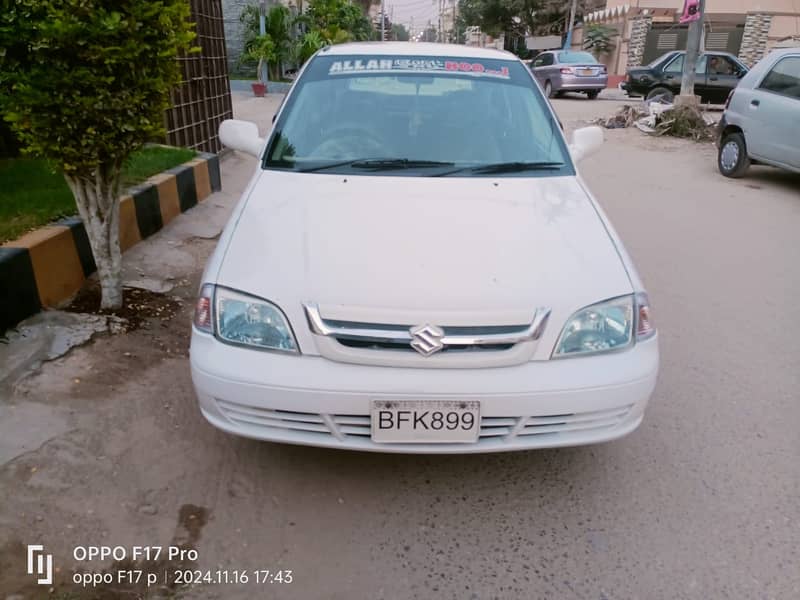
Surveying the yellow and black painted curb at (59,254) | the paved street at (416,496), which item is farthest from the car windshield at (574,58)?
the paved street at (416,496)

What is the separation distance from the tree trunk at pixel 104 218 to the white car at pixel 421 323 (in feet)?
3.47

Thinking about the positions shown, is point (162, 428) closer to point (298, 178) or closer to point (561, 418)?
point (298, 178)

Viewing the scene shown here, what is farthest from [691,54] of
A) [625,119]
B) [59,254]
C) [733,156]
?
[59,254]

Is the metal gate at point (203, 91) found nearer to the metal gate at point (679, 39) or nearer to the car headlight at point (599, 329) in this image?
the car headlight at point (599, 329)

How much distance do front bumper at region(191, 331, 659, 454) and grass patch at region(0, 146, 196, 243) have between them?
183 centimetres

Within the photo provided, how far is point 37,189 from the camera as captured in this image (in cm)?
453

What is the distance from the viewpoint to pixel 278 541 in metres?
2.20

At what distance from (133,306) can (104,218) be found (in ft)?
1.95

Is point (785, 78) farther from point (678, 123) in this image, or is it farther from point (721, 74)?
point (721, 74)

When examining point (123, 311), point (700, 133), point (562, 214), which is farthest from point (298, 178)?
point (700, 133)

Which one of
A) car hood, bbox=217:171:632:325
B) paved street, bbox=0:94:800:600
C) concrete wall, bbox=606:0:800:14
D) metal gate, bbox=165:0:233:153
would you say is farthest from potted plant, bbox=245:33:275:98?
concrete wall, bbox=606:0:800:14

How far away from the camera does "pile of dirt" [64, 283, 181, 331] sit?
12.0ft

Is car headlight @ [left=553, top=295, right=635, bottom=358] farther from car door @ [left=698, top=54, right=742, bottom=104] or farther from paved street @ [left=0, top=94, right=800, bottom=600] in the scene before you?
car door @ [left=698, top=54, right=742, bottom=104]

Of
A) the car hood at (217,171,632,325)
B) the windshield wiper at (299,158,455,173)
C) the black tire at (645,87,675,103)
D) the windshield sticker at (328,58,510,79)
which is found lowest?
the black tire at (645,87,675,103)
